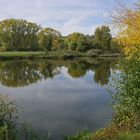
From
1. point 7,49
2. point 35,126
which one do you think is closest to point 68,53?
point 7,49

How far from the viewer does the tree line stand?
7838 cm

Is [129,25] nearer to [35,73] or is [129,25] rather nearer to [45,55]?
[35,73]

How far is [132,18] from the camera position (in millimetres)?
20578

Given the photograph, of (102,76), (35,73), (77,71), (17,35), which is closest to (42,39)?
(17,35)

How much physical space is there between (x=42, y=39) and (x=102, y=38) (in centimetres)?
1448

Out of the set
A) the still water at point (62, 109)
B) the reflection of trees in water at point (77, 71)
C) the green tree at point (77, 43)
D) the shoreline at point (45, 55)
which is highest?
the green tree at point (77, 43)

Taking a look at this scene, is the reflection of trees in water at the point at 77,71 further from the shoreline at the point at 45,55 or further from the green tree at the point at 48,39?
the green tree at the point at 48,39

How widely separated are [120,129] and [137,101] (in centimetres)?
129

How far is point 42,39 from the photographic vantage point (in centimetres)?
8281

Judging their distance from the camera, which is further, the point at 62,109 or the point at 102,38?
the point at 102,38

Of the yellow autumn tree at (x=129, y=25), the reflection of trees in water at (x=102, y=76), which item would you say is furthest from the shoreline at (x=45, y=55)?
the yellow autumn tree at (x=129, y=25)

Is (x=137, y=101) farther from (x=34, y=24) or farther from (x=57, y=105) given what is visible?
(x=34, y=24)

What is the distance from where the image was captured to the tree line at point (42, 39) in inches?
3086

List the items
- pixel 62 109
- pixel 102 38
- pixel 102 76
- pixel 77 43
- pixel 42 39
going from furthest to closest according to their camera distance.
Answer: pixel 42 39, pixel 77 43, pixel 102 38, pixel 102 76, pixel 62 109
